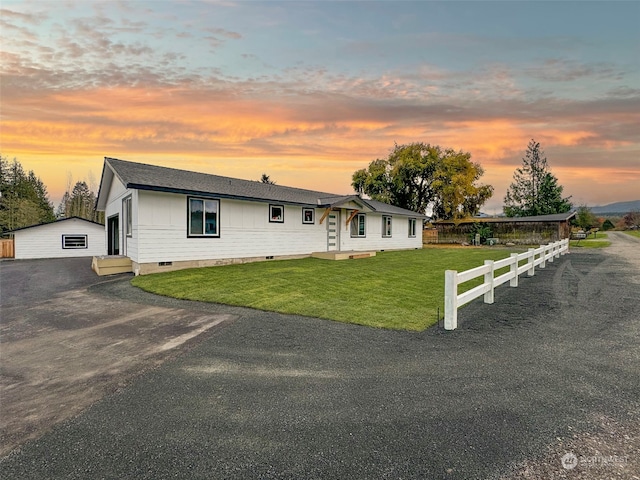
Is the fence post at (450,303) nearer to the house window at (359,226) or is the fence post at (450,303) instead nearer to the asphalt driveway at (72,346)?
the asphalt driveway at (72,346)

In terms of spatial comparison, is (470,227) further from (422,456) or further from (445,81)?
(422,456)

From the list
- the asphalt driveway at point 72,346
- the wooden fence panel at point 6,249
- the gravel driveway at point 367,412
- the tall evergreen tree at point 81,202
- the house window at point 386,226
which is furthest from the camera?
the tall evergreen tree at point 81,202

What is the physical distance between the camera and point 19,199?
147 ft

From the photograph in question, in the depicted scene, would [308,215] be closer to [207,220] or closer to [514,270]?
[207,220]

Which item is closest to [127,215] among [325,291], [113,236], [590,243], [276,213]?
[113,236]

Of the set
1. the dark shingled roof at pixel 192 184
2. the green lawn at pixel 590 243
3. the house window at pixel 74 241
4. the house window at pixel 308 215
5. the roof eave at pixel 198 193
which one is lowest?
the green lawn at pixel 590 243

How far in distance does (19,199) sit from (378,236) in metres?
51.4

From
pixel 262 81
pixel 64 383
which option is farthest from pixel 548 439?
pixel 262 81

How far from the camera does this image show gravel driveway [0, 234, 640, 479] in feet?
7.50

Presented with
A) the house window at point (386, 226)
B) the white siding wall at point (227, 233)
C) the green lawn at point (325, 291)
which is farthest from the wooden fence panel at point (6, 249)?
the house window at point (386, 226)

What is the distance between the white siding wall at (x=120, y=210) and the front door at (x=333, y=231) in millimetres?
10777

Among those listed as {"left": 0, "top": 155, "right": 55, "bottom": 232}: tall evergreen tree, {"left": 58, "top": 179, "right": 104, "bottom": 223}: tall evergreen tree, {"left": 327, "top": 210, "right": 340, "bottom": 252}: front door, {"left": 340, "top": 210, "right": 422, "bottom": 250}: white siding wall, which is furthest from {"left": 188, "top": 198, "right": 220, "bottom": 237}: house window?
{"left": 58, "top": 179, "right": 104, "bottom": 223}: tall evergreen tree

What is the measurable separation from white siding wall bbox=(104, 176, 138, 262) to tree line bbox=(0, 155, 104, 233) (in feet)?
52.9

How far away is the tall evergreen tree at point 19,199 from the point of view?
4031 centimetres
